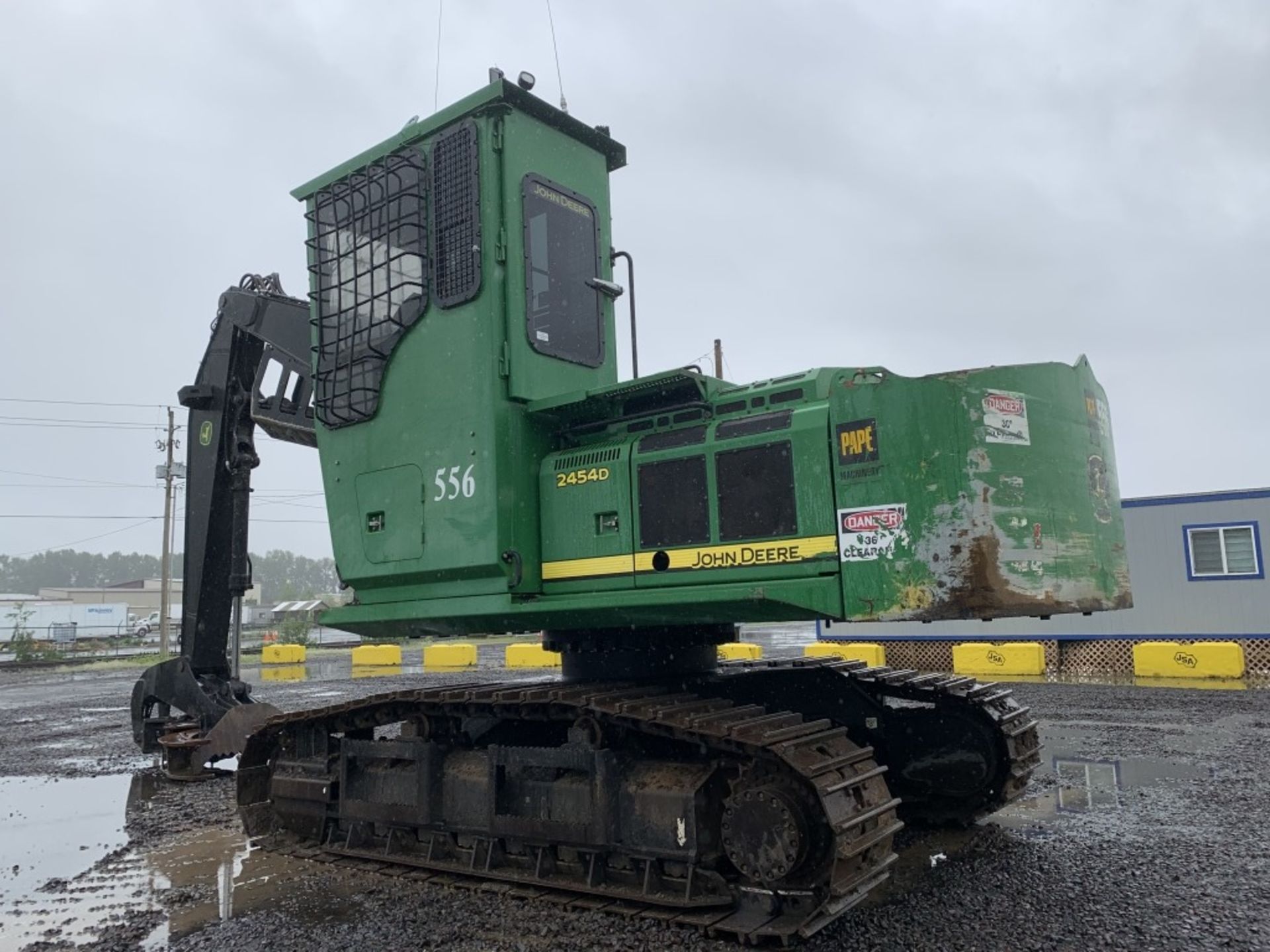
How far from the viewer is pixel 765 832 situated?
15.2ft

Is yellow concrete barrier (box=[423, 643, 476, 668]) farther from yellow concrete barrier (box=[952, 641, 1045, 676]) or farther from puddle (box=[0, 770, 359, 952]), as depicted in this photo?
puddle (box=[0, 770, 359, 952])

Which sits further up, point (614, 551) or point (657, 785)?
point (614, 551)

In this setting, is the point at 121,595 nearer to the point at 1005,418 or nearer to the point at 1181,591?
the point at 1181,591

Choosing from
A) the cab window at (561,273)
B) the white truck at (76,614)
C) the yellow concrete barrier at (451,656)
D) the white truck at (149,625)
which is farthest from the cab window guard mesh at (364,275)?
the white truck at (76,614)

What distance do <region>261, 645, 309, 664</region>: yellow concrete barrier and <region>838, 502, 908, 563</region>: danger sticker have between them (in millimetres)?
27004

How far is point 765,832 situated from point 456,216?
4.10 metres

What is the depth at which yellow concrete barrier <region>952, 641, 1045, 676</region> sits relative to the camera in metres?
17.7

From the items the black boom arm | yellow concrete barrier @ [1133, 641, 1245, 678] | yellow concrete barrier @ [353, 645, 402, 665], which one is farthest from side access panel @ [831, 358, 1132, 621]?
yellow concrete barrier @ [353, 645, 402, 665]

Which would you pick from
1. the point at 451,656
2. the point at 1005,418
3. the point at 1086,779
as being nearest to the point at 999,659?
the point at 1086,779

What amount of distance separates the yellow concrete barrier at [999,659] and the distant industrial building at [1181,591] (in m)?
0.83

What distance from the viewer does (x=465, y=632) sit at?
20.3 ft

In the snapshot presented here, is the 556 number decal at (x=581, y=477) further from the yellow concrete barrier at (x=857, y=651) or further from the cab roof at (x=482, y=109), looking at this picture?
the yellow concrete barrier at (x=857, y=651)

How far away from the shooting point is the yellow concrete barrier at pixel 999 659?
58.0 ft

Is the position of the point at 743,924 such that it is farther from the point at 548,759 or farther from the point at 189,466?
the point at 189,466
